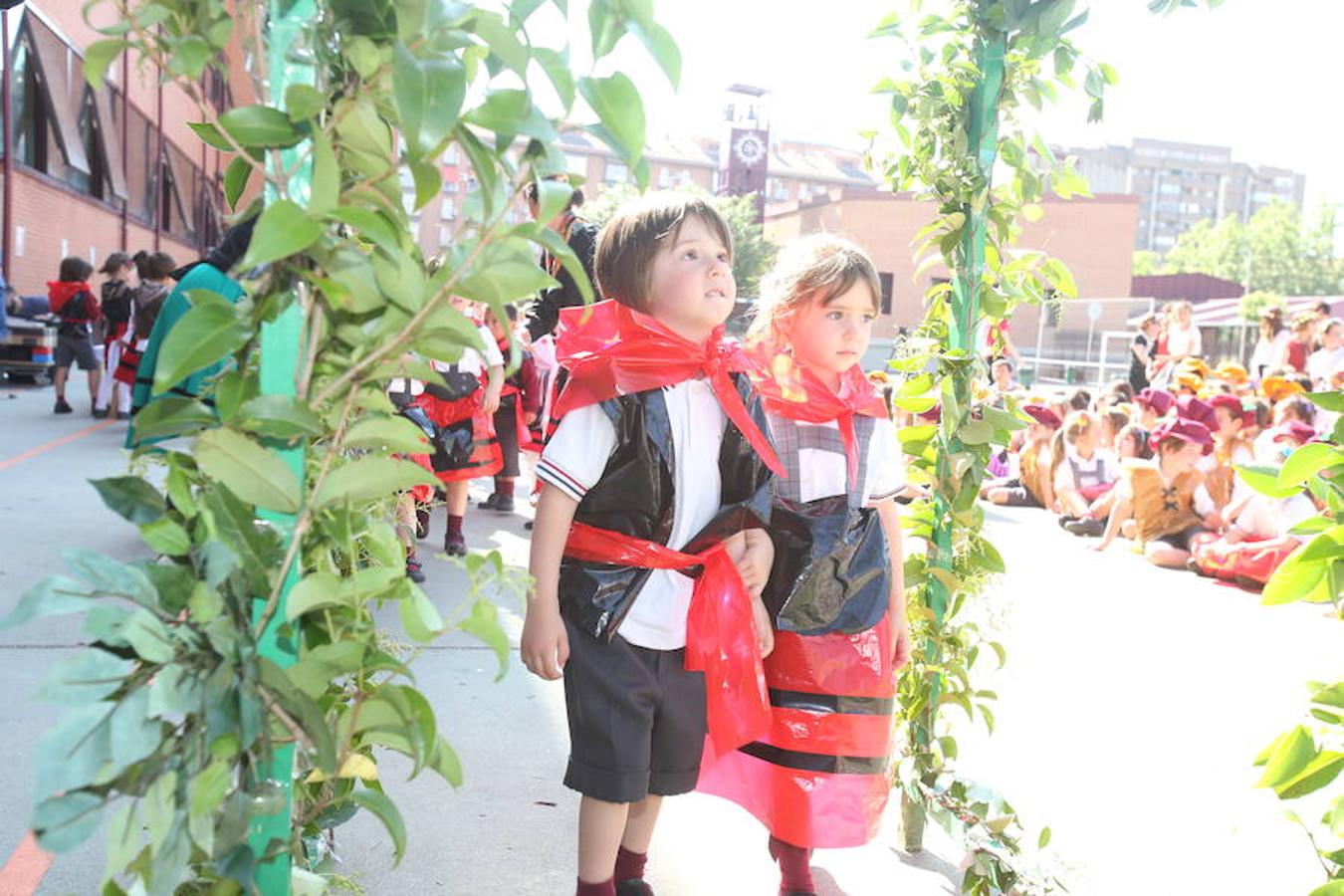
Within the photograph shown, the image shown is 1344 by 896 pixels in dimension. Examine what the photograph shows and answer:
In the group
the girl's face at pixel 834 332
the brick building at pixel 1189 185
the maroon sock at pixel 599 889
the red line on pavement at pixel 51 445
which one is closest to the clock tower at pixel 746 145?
the red line on pavement at pixel 51 445

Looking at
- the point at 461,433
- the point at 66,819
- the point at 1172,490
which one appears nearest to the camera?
the point at 66,819

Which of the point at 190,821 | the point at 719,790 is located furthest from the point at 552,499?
the point at 190,821

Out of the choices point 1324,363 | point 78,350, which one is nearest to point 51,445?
point 78,350

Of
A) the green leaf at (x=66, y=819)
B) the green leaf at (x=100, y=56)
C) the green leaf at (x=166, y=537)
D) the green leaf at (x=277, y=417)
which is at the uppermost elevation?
the green leaf at (x=100, y=56)

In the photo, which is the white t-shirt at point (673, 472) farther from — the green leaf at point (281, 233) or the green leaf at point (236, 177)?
the green leaf at point (281, 233)

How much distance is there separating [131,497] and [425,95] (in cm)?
47

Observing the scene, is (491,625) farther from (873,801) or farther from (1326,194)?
(1326,194)

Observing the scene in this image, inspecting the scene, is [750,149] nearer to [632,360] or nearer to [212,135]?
[632,360]

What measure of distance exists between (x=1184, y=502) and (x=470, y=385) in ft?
15.4

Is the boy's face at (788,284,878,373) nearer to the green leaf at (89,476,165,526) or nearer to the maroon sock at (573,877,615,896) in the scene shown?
the maroon sock at (573,877,615,896)

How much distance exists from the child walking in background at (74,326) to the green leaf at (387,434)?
37.1ft

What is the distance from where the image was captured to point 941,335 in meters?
3.01

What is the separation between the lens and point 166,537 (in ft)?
3.67

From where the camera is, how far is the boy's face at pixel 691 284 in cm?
241
